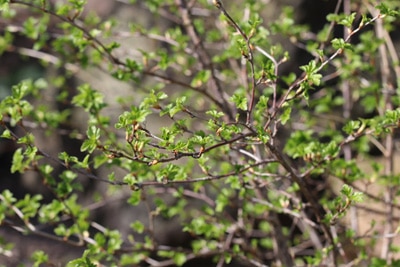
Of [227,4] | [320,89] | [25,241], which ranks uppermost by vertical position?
[227,4]

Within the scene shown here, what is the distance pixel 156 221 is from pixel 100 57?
2.01 metres

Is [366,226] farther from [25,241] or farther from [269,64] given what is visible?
[25,241]

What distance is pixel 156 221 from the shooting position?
14.0ft

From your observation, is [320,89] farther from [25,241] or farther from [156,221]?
[25,241]

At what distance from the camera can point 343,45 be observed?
5.26ft

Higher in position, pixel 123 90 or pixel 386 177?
pixel 123 90

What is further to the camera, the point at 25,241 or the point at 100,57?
the point at 25,241

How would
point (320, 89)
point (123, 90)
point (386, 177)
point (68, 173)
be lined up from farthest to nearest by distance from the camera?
point (123, 90) < point (320, 89) < point (386, 177) < point (68, 173)

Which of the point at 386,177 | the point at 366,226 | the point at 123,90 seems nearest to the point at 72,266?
the point at 386,177

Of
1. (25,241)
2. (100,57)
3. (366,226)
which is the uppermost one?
(100,57)

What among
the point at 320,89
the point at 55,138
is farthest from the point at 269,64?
the point at 55,138

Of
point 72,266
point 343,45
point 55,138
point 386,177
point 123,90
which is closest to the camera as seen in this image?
point 343,45

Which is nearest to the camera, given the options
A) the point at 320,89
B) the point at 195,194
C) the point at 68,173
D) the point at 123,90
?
the point at 68,173

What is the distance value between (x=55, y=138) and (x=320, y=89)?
2.55 meters
